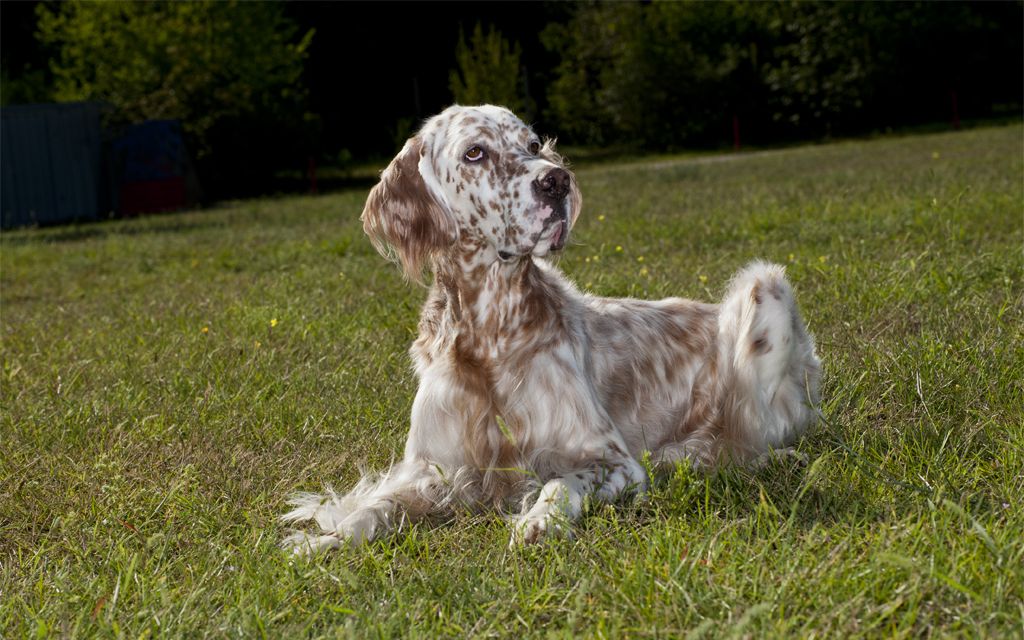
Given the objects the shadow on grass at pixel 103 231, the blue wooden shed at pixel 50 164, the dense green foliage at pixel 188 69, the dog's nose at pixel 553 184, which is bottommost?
the shadow on grass at pixel 103 231

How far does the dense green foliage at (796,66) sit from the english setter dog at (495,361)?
3018 centimetres

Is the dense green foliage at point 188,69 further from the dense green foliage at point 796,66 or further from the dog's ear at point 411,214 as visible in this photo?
the dog's ear at point 411,214

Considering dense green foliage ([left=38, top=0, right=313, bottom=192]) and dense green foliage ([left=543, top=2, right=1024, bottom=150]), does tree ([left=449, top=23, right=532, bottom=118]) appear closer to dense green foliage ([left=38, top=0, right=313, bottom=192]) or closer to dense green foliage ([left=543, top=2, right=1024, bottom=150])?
dense green foliage ([left=543, top=2, right=1024, bottom=150])

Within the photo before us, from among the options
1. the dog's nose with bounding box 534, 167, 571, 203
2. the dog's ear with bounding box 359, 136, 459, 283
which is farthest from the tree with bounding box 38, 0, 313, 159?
the dog's nose with bounding box 534, 167, 571, 203

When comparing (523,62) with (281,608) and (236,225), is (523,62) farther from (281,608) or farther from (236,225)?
(281,608)

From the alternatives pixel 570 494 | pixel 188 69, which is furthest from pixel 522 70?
pixel 570 494

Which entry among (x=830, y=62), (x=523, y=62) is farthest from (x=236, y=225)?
(x=523, y=62)

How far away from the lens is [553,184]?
10.6ft

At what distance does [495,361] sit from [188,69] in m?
22.7

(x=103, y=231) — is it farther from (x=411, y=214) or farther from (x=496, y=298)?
(x=496, y=298)

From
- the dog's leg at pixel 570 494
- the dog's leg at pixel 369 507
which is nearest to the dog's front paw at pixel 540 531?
the dog's leg at pixel 570 494

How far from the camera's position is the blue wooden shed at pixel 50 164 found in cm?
1992

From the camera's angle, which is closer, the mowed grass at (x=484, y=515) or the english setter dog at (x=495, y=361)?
the mowed grass at (x=484, y=515)

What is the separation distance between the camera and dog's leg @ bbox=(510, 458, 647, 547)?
2.90m
